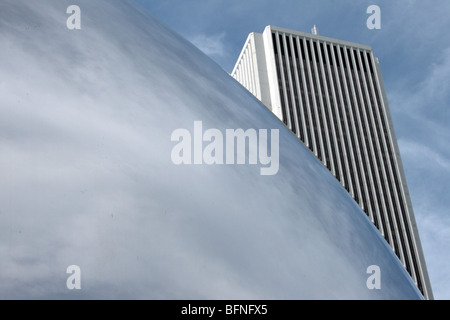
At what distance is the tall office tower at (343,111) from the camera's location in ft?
274

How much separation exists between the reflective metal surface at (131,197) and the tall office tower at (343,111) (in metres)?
79.9

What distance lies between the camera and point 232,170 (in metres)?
3.45

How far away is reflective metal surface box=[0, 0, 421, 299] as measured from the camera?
247cm

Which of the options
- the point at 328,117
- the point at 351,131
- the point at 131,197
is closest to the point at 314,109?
the point at 328,117

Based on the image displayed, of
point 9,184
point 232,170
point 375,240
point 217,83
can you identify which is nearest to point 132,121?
point 232,170

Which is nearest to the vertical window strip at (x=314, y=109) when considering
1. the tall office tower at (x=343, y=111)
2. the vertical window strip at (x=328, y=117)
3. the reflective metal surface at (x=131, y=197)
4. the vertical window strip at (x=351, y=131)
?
the tall office tower at (x=343, y=111)

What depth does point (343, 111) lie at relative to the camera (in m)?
90.5

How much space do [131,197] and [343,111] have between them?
90.5 m

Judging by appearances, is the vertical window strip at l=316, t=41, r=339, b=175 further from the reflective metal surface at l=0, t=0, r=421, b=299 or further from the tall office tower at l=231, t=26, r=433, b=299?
the reflective metal surface at l=0, t=0, r=421, b=299

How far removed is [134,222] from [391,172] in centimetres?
8909

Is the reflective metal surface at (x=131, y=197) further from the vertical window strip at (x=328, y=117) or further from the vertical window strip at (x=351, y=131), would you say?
the vertical window strip at (x=328, y=117)

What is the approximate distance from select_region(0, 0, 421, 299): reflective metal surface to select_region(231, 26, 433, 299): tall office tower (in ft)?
262

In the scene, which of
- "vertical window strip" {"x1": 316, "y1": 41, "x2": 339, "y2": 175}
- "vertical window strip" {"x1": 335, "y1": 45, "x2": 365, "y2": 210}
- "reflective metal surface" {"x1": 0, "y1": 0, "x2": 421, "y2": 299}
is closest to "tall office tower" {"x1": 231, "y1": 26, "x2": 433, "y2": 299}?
"vertical window strip" {"x1": 335, "y1": 45, "x2": 365, "y2": 210}

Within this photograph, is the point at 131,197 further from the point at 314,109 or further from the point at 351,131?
the point at 351,131
